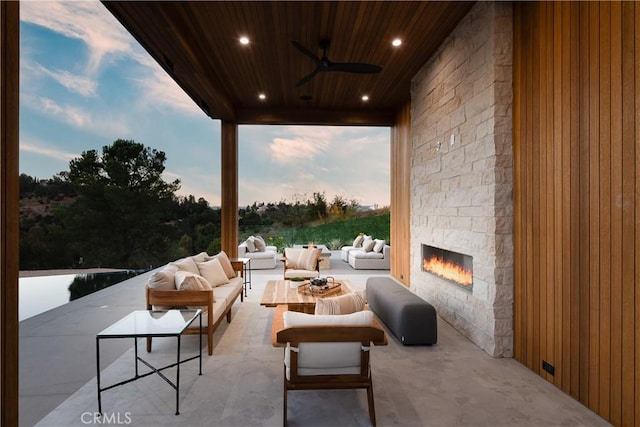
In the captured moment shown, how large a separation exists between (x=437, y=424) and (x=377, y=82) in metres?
4.81

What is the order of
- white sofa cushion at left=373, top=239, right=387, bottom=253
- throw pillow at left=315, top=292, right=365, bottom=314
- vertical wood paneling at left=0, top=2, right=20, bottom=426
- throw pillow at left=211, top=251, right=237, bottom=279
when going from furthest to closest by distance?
white sofa cushion at left=373, top=239, right=387, bottom=253
throw pillow at left=211, top=251, right=237, bottom=279
throw pillow at left=315, top=292, right=365, bottom=314
vertical wood paneling at left=0, top=2, right=20, bottom=426

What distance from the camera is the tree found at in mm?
10211

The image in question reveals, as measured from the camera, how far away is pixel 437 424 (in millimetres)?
2074

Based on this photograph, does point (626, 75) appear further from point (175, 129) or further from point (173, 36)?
point (175, 129)

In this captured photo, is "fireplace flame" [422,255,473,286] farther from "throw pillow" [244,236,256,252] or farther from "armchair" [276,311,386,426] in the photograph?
"throw pillow" [244,236,256,252]

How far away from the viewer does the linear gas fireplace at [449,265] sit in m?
3.61

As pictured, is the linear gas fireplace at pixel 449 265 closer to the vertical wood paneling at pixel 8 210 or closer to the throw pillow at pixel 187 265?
the throw pillow at pixel 187 265

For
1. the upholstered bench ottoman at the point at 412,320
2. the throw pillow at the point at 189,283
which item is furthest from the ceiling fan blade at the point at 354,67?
the throw pillow at the point at 189,283

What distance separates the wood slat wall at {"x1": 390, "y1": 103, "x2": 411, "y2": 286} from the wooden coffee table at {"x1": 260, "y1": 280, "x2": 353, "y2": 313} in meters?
2.15

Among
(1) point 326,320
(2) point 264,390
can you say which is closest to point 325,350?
(1) point 326,320

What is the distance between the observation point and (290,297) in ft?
11.8

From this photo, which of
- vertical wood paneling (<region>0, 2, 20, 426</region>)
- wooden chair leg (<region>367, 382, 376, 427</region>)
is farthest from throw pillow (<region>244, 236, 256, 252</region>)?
vertical wood paneling (<region>0, 2, 20, 426</region>)

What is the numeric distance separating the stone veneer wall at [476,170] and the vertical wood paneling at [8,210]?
10.9 feet

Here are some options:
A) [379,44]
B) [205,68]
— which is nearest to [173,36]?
[205,68]
